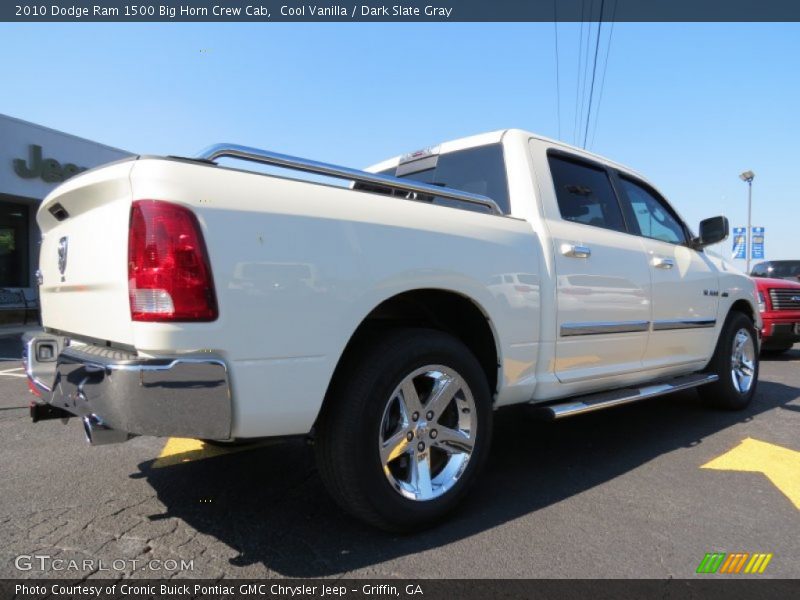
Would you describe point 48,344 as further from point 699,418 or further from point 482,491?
point 699,418

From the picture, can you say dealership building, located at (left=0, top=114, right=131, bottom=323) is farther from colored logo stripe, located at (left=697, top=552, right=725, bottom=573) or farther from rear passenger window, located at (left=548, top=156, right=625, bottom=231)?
colored logo stripe, located at (left=697, top=552, right=725, bottom=573)

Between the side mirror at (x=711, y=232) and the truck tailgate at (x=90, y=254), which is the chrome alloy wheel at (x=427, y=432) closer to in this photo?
the truck tailgate at (x=90, y=254)

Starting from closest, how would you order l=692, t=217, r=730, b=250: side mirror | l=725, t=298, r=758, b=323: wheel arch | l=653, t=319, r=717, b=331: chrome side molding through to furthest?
l=653, t=319, r=717, b=331: chrome side molding
l=692, t=217, r=730, b=250: side mirror
l=725, t=298, r=758, b=323: wheel arch

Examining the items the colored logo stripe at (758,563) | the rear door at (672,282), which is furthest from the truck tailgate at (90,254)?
the rear door at (672,282)

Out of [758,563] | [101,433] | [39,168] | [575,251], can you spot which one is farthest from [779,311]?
[39,168]

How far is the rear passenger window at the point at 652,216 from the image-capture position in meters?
4.05

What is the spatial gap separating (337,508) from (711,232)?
369 centimetres

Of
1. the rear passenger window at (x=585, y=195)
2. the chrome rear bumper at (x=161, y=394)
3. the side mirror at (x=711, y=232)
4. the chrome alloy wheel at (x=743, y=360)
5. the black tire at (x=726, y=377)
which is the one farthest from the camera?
the chrome alloy wheel at (x=743, y=360)

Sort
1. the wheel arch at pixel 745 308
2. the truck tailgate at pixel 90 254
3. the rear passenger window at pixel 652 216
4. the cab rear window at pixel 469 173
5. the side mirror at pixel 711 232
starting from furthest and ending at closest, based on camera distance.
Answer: the wheel arch at pixel 745 308 → the side mirror at pixel 711 232 → the rear passenger window at pixel 652 216 → the cab rear window at pixel 469 173 → the truck tailgate at pixel 90 254

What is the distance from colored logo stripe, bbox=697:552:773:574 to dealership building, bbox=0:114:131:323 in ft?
53.7

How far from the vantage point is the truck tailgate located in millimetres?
1967

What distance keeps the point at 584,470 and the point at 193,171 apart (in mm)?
2683

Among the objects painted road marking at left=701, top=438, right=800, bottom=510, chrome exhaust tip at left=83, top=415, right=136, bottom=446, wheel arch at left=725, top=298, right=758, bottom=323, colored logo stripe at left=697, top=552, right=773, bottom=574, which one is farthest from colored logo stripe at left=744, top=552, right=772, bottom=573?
wheel arch at left=725, top=298, right=758, bottom=323

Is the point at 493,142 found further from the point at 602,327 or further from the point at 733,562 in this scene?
the point at 733,562
